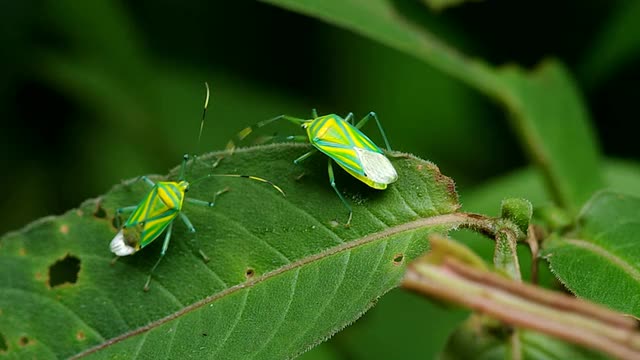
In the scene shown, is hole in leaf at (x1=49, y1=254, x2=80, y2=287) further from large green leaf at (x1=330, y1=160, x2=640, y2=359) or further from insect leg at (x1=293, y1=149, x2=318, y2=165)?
large green leaf at (x1=330, y1=160, x2=640, y2=359)

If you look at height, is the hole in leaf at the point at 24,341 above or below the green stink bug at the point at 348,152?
below

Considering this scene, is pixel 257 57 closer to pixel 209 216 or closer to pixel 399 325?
pixel 399 325

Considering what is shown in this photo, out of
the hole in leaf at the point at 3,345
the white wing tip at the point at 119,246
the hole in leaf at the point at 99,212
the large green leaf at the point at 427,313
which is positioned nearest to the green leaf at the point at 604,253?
the large green leaf at the point at 427,313

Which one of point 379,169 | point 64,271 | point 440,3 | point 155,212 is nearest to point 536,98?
point 440,3

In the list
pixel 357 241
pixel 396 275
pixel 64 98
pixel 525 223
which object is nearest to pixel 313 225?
pixel 357 241

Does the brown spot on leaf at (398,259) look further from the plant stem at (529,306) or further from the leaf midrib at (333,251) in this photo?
the plant stem at (529,306)

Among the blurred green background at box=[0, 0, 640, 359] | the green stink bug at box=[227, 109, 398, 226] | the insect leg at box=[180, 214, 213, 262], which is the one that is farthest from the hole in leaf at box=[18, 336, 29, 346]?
the blurred green background at box=[0, 0, 640, 359]
